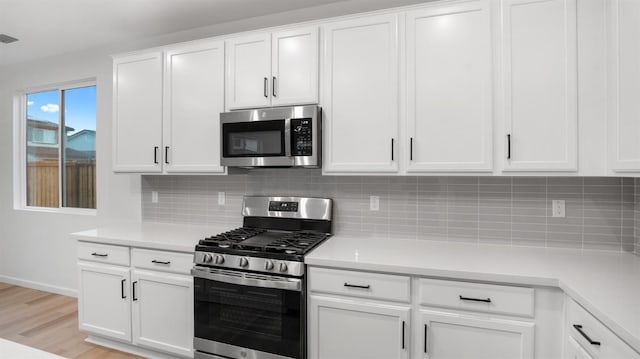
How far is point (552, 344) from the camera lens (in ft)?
5.32

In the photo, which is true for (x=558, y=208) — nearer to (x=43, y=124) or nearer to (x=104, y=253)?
(x=104, y=253)

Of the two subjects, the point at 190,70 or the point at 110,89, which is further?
the point at 110,89

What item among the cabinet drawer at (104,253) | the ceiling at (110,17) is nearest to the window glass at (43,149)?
the ceiling at (110,17)

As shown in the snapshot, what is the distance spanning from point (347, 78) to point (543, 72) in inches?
43.2

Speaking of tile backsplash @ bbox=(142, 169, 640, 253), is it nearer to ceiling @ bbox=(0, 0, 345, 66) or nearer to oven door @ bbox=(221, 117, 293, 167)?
oven door @ bbox=(221, 117, 293, 167)

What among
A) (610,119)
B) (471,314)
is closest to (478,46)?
(610,119)

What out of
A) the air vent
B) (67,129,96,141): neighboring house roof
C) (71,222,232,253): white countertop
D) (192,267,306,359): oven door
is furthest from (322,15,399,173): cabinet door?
the air vent

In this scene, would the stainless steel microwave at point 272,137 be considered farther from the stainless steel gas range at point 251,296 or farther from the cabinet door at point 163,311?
the cabinet door at point 163,311

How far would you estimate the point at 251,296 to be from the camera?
6.88 feet

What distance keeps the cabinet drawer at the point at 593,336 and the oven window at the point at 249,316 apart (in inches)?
50.9

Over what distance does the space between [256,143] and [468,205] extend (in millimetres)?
1508

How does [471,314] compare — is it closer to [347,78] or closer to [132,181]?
[347,78]

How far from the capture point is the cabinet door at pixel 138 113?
2.80 metres

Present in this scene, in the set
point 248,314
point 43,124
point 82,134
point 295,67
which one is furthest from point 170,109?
point 43,124
